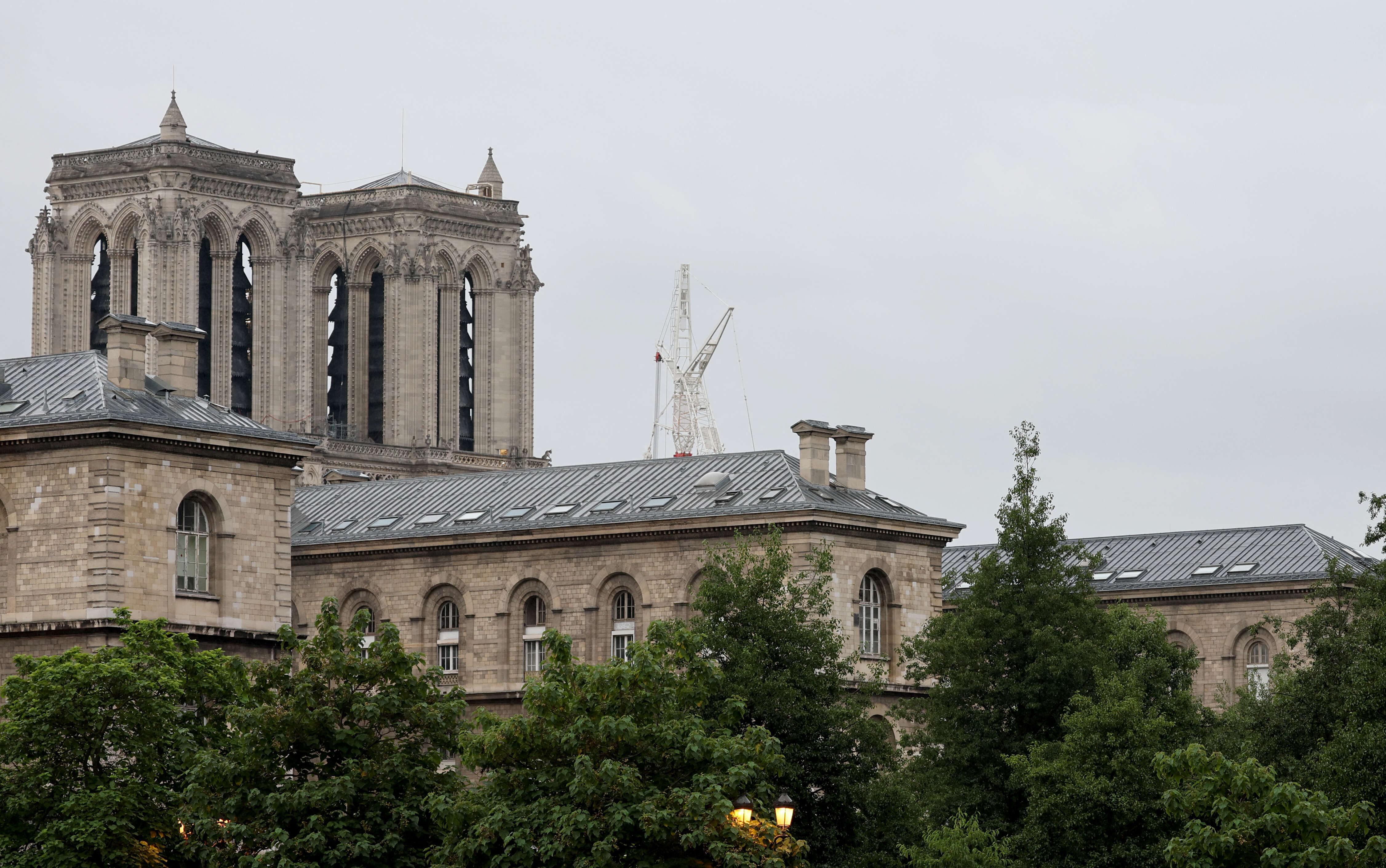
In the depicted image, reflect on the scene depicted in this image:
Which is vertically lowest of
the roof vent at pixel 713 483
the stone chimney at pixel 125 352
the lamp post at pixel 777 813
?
the lamp post at pixel 777 813

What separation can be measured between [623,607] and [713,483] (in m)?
4.69

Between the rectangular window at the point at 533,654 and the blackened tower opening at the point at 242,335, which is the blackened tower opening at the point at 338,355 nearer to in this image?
the blackened tower opening at the point at 242,335

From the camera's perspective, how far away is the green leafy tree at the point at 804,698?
2817 inches

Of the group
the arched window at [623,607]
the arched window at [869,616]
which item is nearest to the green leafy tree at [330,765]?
the arched window at [869,616]

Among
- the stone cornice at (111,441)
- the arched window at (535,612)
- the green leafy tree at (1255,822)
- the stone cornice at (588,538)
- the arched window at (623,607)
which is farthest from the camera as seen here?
the arched window at (535,612)

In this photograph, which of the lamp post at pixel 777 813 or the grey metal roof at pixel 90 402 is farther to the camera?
the grey metal roof at pixel 90 402

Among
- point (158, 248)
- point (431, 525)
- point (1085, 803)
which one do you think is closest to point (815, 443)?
point (431, 525)

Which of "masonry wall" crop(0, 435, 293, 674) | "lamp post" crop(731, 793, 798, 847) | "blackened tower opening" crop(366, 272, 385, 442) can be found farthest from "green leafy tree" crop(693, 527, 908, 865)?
"blackened tower opening" crop(366, 272, 385, 442)

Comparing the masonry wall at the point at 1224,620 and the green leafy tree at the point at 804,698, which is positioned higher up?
the masonry wall at the point at 1224,620

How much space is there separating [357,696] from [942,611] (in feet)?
119

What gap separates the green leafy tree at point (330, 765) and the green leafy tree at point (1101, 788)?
15.8m

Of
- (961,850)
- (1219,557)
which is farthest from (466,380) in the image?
(961,850)

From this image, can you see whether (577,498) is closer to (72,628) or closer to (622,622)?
(622,622)

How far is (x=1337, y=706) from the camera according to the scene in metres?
66.9
